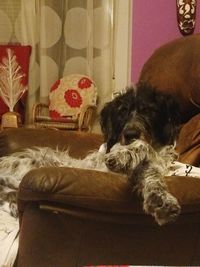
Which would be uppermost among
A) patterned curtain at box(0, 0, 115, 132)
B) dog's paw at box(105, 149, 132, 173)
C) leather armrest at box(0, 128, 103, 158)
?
patterned curtain at box(0, 0, 115, 132)

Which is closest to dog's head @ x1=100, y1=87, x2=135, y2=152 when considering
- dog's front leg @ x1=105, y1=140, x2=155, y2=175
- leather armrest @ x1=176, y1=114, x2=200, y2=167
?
dog's front leg @ x1=105, y1=140, x2=155, y2=175

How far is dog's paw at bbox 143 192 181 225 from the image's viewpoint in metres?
1.24

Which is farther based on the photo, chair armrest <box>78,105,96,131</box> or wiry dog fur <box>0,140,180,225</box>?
chair armrest <box>78,105,96,131</box>

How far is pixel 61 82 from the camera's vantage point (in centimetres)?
407

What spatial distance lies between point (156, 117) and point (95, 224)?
2.04 feet

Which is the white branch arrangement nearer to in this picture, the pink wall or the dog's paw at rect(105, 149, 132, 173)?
the pink wall

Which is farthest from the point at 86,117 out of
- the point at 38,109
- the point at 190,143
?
the point at 190,143

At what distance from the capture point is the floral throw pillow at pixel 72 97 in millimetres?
3973

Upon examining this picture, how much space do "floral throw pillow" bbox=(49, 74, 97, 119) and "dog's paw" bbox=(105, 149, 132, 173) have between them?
2.51 m

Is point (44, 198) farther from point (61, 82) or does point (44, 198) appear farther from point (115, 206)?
point (61, 82)

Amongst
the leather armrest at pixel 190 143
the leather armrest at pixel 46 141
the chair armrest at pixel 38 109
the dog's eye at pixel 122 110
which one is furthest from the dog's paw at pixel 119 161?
the chair armrest at pixel 38 109

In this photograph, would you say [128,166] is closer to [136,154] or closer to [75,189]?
[136,154]

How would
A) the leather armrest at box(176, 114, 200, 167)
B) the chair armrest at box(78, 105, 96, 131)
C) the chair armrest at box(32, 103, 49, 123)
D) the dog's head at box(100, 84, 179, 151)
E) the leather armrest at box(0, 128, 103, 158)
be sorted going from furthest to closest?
the chair armrest at box(32, 103, 49, 123) < the chair armrest at box(78, 105, 96, 131) < the leather armrest at box(0, 128, 103, 158) < the leather armrest at box(176, 114, 200, 167) < the dog's head at box(100, 84, 179, 151)

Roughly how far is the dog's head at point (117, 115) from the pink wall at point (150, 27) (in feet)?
5.75
